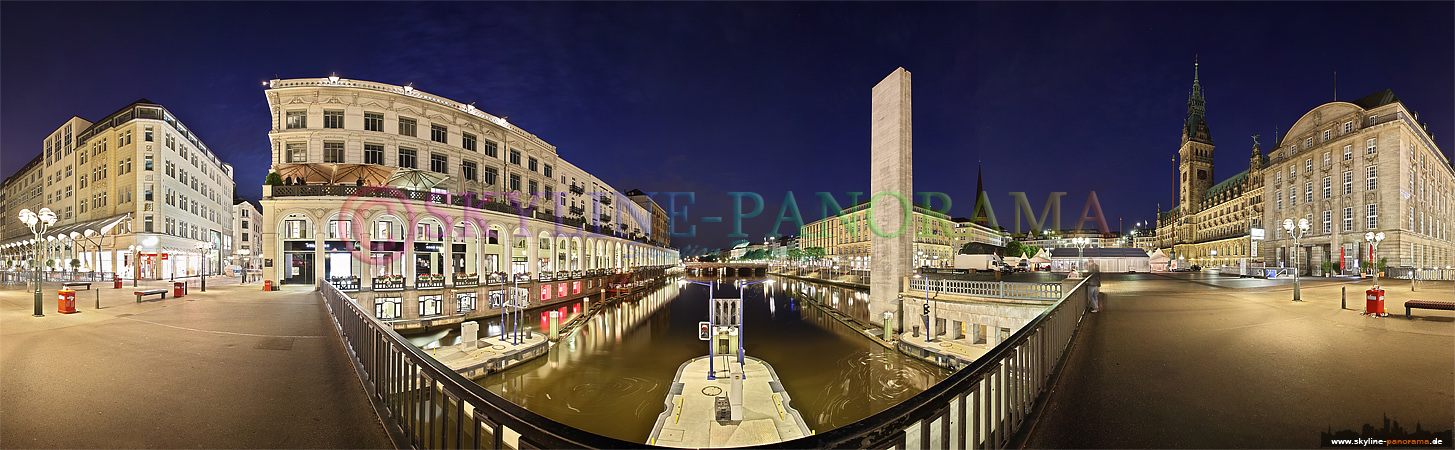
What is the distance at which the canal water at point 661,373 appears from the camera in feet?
51.5

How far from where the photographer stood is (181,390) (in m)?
6.03

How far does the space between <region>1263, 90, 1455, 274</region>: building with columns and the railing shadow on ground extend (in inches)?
2362

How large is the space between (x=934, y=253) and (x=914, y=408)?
122068mm

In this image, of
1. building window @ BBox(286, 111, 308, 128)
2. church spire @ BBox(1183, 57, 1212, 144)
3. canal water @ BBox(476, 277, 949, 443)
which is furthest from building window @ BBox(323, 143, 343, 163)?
church spire @ BBox(1183, 57, 1212, 144)

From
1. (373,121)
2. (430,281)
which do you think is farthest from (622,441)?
(373,121)

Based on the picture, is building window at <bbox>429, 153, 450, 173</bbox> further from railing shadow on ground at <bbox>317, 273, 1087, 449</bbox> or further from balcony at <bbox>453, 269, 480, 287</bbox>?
railing shadow on ground at <bbox>317, 273, 1087, 449</bbox>

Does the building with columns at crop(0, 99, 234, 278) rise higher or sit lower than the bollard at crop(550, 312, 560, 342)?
higher

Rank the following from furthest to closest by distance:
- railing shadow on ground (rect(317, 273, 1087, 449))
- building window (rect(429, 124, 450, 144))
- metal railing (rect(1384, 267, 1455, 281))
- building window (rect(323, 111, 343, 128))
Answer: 1. building window (rect(429, 124, 450, 144))
2. metal railing (rect(1384, 267, 1455, 281))
3. building window (rect(323, 111, 343, 128))
4. railing shadow on ground (rect(317, 273, 1087, 449))

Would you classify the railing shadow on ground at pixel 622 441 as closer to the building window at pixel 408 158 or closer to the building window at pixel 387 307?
the building window at pixel 387 307

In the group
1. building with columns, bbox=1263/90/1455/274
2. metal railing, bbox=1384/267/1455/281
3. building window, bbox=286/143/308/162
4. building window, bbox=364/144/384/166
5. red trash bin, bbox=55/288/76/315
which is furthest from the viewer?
building with columns, bbox=1263/90/1455/274

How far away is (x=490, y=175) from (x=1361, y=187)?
85.2m

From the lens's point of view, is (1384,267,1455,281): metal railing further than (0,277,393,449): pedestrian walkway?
Yes

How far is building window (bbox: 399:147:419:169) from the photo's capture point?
118 ft

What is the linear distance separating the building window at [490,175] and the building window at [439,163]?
3.52 m
